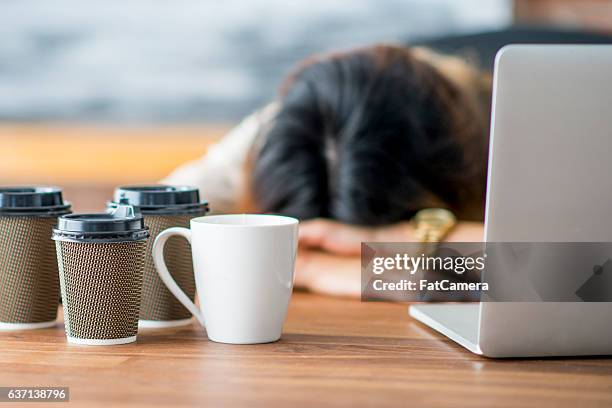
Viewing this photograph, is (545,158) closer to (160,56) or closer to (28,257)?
(28,257)

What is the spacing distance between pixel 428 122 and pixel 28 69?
2.46 metres

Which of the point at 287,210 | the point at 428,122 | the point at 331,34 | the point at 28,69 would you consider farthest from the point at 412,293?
the point at 28,69

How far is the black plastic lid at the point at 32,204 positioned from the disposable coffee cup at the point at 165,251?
57mm

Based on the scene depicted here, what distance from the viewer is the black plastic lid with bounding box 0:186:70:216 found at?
0.87m

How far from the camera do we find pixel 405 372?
732 mm

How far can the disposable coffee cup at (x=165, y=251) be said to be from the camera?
897 mm

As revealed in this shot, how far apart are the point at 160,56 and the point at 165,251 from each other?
258 centimetres

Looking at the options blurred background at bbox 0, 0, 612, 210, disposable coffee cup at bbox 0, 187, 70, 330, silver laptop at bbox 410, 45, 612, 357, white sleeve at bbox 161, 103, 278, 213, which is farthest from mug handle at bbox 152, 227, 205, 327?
blurred background at bbox 0, 0, 612, 210

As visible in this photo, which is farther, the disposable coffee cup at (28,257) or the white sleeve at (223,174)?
the white sleeve at (223,174)

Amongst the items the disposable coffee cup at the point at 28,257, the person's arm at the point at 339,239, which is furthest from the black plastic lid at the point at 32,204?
the person's arm at the point at 339,239

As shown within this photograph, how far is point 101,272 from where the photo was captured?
79cm

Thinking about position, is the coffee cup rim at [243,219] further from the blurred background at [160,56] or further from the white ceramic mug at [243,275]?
the blurred background at [160,56]

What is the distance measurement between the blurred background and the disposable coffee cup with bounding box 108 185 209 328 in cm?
225

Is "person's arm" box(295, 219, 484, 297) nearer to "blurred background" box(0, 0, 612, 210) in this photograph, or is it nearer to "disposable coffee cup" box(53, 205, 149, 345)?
"disposable coffee cup" box(53, 205, 149, 345)
